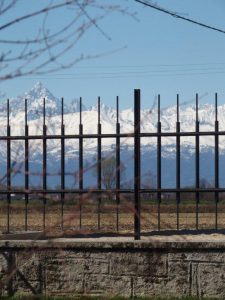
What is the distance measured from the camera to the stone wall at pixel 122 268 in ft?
22.5

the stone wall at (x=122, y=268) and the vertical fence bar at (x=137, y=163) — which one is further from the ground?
the vertical fence bar at (x=137, y=163)

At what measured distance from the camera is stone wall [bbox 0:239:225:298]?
6.86 metres

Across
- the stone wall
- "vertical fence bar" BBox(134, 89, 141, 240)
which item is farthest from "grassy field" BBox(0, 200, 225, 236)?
the stone wall

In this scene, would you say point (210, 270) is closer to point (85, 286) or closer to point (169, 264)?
point (169, 264)

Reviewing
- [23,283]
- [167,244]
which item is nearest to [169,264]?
[167,244]

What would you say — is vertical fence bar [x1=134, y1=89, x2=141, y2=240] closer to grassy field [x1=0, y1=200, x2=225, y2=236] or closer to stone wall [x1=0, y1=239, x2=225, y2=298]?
grassy field [x1=0, y1=200, x2=225, y2=236]

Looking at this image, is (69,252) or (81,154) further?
(81,154)

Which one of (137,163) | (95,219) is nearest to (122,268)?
(137,163)

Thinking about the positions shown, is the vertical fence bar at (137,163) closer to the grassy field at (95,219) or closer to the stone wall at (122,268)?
the grassy field at (95,219)

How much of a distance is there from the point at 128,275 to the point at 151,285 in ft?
0.70

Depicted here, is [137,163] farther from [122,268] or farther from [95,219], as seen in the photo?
[95,219]

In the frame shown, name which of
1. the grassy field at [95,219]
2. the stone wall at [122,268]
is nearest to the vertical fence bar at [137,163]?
the grassy field at [95,219]

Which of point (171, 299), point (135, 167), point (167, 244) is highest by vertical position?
point (135, 167)

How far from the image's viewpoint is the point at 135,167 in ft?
Result: 23.3
